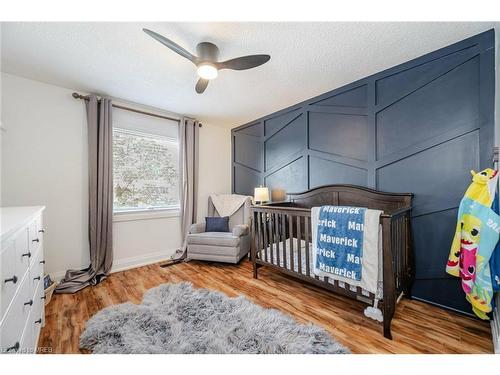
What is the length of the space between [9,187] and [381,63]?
4037 mm

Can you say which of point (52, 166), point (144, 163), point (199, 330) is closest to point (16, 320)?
point (199, 330)

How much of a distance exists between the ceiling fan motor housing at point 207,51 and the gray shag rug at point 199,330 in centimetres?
209

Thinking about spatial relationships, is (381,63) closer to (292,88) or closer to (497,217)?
(292,88)

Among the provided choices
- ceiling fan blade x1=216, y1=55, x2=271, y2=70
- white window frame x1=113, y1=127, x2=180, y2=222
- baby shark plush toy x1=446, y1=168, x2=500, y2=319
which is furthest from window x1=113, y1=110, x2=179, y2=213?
baby shark plush toy x1=446, y1=168, x2=500, y2=319

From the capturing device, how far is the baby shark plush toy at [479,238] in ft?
4.25

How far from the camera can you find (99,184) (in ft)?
8.31

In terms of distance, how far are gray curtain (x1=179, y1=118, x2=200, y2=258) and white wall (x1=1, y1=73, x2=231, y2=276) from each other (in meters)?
0.79

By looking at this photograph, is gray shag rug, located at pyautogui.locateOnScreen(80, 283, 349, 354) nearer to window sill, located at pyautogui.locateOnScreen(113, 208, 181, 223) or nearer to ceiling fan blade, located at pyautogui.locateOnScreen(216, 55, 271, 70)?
window sill, located at pyautogui.locateOnScreen(113, 208, 181, 223)

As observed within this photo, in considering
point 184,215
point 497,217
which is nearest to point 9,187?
point 184,215

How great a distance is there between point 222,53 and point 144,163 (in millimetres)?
2029

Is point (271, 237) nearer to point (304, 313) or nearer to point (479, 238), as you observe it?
point (304, 313)

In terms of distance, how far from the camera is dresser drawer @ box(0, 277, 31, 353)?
82 cm

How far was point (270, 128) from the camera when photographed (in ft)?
11.1

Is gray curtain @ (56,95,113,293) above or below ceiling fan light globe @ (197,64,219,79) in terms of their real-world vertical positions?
below
